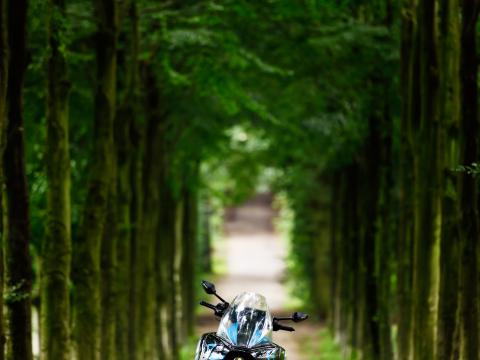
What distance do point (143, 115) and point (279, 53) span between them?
9.81ft

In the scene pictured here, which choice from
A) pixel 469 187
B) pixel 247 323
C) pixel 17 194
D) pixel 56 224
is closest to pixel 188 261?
pixel 56 224

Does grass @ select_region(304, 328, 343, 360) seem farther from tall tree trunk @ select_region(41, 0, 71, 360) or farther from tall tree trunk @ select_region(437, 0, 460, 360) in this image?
tall tree trunk @ select_region(41, 0, 71, 360)

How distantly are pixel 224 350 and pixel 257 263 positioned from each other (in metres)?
63.9

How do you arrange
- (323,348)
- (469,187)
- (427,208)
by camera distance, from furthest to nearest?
(323,348)
(427,208)
(469,187)

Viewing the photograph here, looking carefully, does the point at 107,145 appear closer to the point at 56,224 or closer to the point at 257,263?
the point at 56,224

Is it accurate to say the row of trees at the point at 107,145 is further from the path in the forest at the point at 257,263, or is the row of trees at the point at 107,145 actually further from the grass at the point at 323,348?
the path in the forest at the point at 257,263

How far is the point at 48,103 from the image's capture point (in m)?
12.8

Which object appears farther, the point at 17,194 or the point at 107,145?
the point at 107,145

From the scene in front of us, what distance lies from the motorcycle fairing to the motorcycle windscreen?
92 millimetres

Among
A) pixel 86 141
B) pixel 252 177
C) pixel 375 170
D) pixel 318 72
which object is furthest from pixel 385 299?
pixel 252 177

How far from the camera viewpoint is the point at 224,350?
9.53m

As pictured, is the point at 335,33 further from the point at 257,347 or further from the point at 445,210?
the point at 257,347

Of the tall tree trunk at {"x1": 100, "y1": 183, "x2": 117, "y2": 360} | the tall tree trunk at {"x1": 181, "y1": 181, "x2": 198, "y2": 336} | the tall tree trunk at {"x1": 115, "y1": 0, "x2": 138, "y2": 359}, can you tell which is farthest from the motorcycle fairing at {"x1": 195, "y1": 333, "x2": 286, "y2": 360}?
the tall tree trunk at {"x1": 181, "y1": 181, "x2": 198, "y2": 336}

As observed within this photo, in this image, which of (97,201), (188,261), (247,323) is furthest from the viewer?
(188,261)
